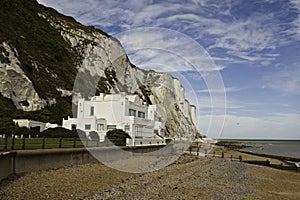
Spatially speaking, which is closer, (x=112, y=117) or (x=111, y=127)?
(x=111, y=127)

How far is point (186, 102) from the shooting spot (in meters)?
102

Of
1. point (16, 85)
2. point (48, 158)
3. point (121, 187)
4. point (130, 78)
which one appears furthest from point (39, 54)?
point (121, 187)

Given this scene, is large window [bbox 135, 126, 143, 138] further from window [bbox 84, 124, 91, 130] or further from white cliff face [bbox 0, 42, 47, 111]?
white cliff face [bbox 0, 42, 47, 111]

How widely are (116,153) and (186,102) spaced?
78.4m

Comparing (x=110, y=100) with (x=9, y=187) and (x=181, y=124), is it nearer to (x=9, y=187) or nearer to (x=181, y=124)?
(x=9, y=187)

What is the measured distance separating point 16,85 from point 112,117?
43.8ft

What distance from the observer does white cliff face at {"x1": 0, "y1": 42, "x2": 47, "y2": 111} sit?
40.3 m

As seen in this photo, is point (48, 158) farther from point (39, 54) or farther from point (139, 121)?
point (39, 54)

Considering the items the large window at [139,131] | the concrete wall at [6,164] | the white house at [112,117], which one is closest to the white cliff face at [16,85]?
the white house at [112,117]

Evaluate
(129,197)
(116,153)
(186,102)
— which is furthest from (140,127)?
(186,102)

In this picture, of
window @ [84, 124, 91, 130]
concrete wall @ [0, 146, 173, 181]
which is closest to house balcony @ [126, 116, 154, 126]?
window @ [84, 124, 91, 130]

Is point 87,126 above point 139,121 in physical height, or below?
below

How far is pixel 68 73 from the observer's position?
190 feet

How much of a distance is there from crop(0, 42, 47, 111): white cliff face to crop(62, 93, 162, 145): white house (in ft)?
20.6
